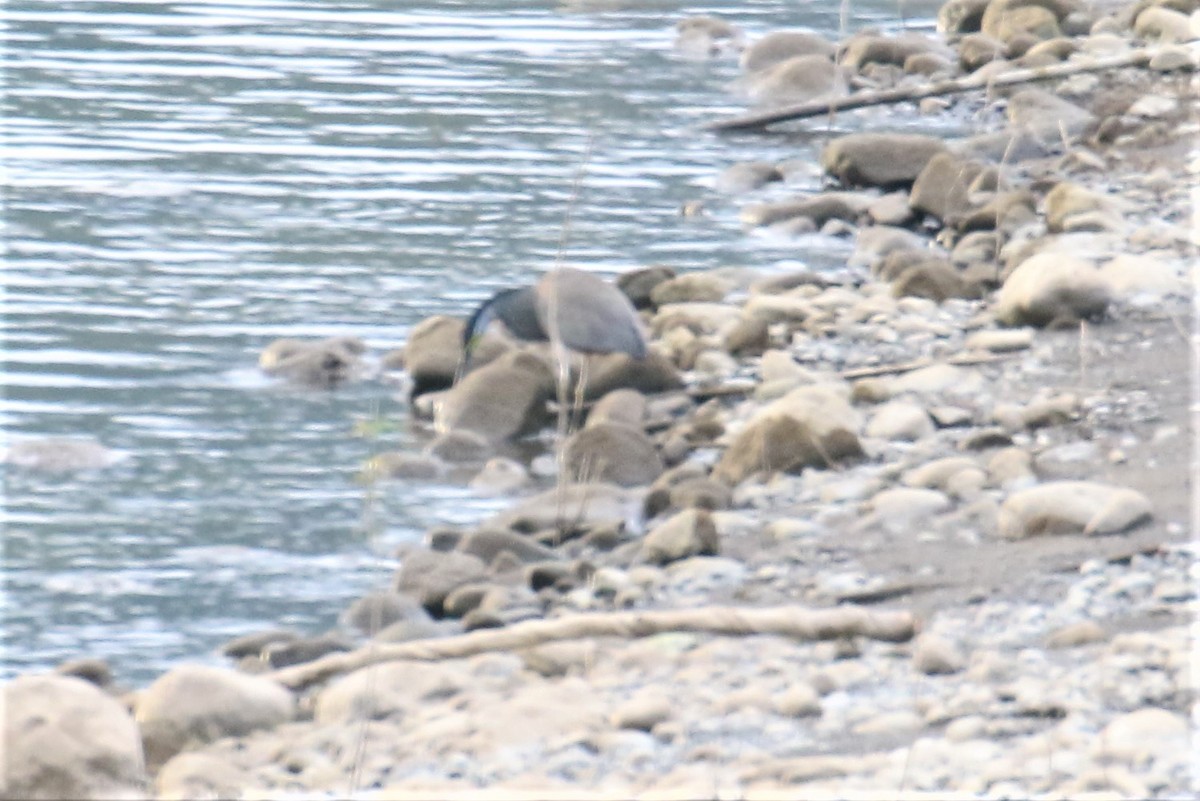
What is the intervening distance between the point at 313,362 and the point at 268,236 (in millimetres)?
1942

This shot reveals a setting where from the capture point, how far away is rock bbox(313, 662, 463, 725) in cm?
413

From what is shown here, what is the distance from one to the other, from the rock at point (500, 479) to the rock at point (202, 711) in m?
1.97

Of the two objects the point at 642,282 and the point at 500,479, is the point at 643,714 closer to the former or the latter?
the point at 500,479

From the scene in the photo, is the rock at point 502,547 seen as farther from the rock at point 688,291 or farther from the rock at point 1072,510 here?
the rock at point 688,291

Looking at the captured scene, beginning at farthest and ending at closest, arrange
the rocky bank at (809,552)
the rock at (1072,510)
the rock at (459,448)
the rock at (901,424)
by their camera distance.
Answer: the rock at (459,448) < the rock at (901,424) < the rock at (1072,510) < the rocky bank at (809,552)

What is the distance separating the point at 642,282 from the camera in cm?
803

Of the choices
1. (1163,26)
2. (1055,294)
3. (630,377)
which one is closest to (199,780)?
(630,377)

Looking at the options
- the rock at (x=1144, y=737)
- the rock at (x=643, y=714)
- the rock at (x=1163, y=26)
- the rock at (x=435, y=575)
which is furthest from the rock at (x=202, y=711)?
the rock at (x=1163, y=26)

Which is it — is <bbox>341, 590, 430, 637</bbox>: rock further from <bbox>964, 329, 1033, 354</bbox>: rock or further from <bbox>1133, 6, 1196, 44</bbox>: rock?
<bbox>1133, 6, 1196, 44</bbox>: rock

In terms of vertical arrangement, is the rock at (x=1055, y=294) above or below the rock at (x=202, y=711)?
above

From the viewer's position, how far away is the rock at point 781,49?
42.1ft

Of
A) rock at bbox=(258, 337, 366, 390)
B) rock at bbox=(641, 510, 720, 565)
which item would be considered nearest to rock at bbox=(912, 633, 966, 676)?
rock at bbox=(641, 510, 720, 565)

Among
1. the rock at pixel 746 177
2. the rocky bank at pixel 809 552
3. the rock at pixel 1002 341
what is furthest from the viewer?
the rock at pixel 746 177

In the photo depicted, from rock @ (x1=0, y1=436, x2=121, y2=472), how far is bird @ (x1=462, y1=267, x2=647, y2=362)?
1296 mm
